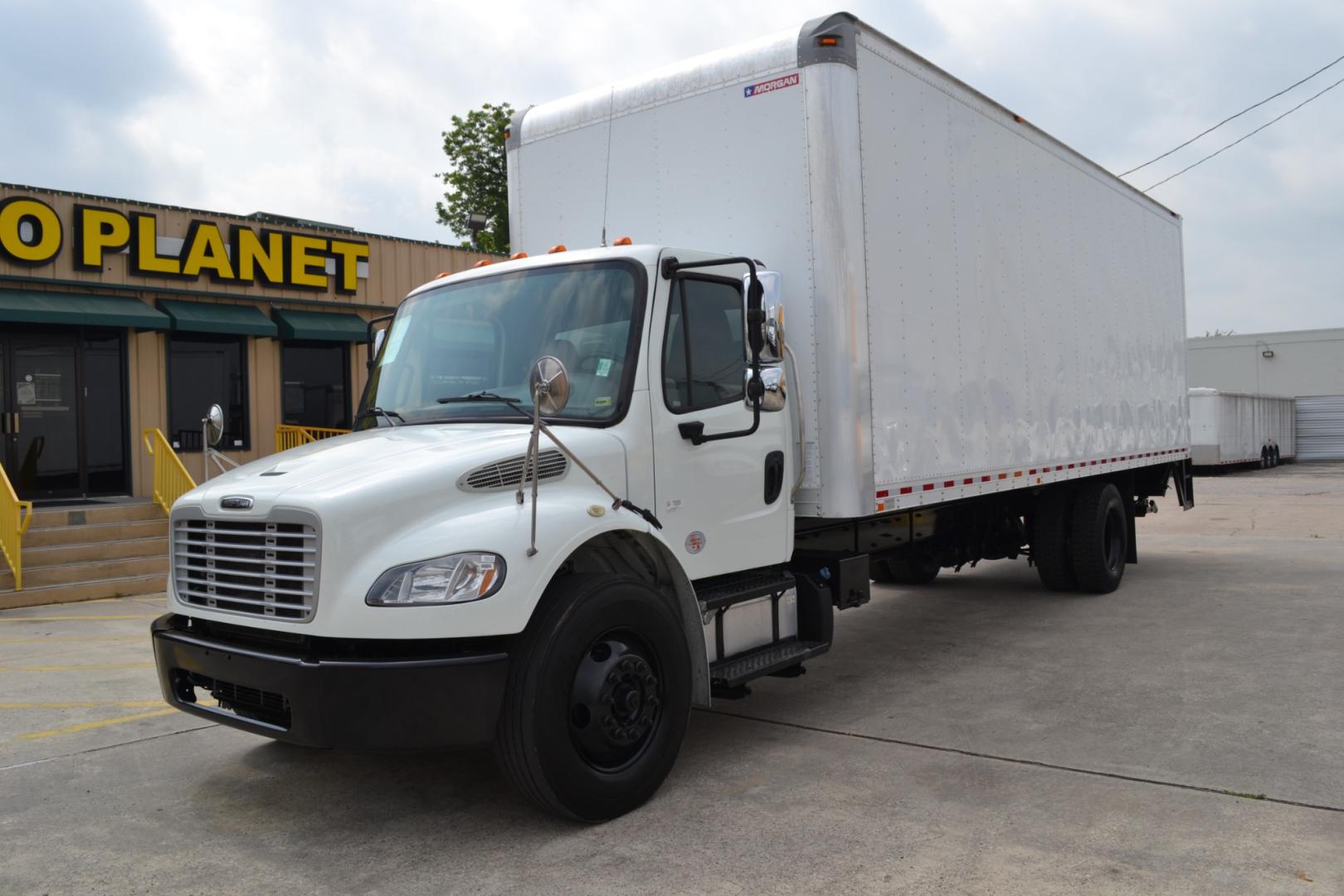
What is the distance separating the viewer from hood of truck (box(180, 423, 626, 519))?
4.09 m

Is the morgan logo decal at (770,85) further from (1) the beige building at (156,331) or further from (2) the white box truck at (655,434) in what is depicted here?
(1) the beige building at (156,331)

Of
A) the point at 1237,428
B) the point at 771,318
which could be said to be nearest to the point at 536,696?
the point at 771,318

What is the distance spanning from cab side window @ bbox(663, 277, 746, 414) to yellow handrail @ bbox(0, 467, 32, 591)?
10266 mm

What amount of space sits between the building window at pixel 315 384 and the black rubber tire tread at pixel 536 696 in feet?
48.7

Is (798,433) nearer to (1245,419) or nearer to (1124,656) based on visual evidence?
(1124,656)

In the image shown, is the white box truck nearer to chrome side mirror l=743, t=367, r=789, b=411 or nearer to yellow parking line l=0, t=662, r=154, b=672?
chrome side mirror l=743, t=367, r=789, b=411

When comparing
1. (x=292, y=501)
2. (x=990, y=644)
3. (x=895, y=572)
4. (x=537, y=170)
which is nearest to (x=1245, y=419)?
(x=895, y=572)

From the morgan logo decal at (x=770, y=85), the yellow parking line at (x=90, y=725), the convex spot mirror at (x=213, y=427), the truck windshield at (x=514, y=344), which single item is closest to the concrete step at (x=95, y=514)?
the yellow parking line at (x=90, y=725)

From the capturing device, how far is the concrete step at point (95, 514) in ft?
44.0

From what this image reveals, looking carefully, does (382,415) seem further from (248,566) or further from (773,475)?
(773,475)

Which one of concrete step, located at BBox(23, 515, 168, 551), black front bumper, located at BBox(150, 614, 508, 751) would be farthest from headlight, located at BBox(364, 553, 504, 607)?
concrete step, located at BBox(23, 515, 168, 551)

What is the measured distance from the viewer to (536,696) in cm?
409

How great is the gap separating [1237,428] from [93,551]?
33814 mm

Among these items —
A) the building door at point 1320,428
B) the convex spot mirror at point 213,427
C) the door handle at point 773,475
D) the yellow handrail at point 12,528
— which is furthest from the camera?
the building door at point 1320,428
